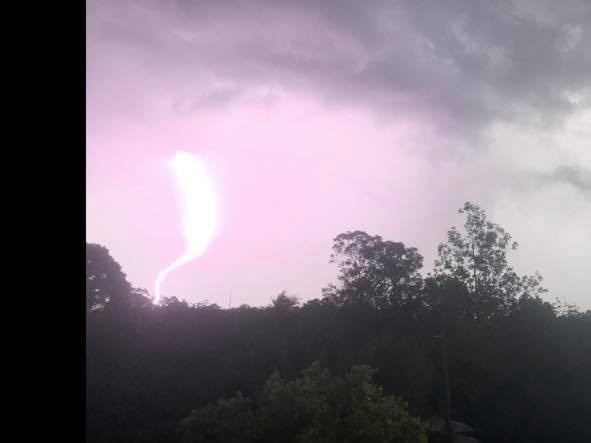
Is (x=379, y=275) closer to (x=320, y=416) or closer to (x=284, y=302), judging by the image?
(x=284, y=302)

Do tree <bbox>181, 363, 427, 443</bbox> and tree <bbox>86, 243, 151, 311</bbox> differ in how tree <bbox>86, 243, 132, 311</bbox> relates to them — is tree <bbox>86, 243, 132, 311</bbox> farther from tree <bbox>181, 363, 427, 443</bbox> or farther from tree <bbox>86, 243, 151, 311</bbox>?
tree <bbox>181, 363, 427, 443</bbox>

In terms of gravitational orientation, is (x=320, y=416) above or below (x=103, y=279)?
below

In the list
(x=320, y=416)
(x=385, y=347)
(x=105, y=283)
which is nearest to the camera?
(x=320, y=416)

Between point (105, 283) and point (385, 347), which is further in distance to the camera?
point (105, 283)

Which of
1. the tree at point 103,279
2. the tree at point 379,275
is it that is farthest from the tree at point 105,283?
the tree at point 379,275

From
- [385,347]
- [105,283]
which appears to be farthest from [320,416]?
[105,283]
